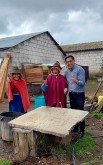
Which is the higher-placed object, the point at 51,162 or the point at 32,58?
the point at 32,58

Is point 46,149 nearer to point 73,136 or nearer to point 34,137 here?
point 34,137

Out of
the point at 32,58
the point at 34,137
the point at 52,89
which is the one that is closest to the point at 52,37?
the point at 32,58

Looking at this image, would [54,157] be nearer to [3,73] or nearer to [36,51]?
[3,73]

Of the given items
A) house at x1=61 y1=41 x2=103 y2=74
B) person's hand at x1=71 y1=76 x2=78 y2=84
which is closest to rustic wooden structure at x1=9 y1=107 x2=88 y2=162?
person's hand at x1=71 y1=76 x2=78 y2=84

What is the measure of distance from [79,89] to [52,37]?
39.8 ft

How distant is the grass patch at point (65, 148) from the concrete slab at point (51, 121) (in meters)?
0.35

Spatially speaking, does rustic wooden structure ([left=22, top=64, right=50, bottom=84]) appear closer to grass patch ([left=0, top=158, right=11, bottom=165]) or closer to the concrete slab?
the concrete slab

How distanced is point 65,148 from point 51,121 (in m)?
0.67

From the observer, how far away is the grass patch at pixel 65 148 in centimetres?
425

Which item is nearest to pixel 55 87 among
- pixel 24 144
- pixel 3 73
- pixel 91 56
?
pixel 24 144

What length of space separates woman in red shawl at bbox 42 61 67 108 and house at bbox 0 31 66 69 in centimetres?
812

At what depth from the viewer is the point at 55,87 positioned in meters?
5.04

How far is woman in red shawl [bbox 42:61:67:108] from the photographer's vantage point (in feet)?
16.5

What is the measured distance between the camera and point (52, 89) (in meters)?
5.08
